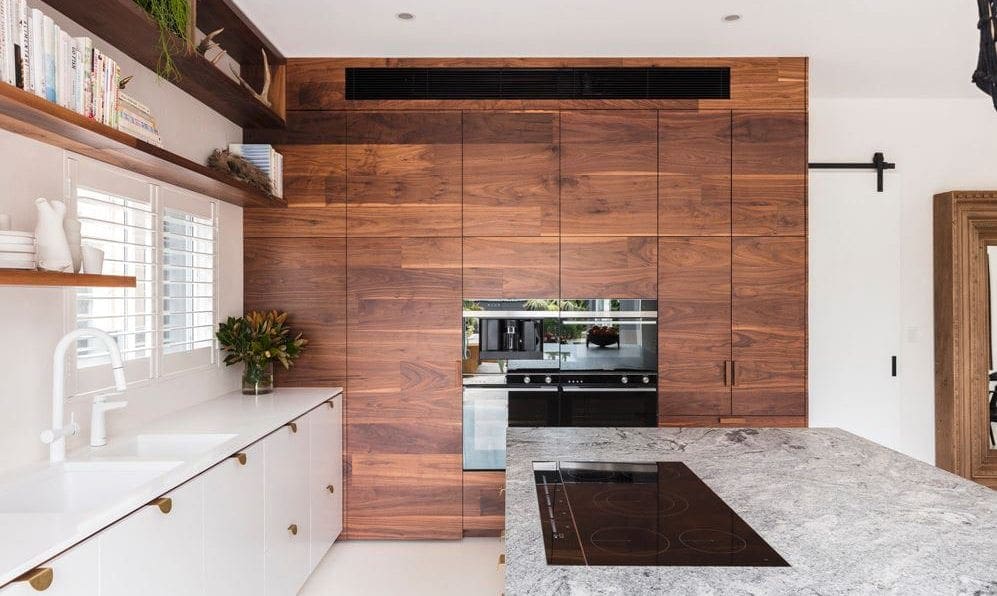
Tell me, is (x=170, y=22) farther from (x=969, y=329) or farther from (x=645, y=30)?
(x=969, y=329)

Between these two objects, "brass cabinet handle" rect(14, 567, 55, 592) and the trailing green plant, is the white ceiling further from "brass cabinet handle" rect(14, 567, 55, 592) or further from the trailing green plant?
"brass cabinet handle" rect(14, 567, 55, 592)

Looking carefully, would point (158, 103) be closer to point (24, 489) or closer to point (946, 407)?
point (24, 489)

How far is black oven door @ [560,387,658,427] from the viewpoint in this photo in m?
3.39

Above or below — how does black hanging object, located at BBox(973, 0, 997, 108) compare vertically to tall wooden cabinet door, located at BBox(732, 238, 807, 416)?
above

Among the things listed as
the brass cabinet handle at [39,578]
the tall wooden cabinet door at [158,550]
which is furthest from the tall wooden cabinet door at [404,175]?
the brass cabinet handle at [39,578]

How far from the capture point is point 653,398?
3395mm

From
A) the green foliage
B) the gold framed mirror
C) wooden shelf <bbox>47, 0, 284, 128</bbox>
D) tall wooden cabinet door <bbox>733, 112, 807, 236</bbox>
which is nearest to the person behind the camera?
wooden shelf <bbox>47, 0, 284, 128</bbox>

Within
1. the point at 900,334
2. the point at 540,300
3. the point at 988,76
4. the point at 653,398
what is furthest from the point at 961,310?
the point at 988,76

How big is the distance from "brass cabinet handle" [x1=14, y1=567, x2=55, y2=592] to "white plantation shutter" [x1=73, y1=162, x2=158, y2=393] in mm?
1040

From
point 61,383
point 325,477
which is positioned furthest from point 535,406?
point 61,383

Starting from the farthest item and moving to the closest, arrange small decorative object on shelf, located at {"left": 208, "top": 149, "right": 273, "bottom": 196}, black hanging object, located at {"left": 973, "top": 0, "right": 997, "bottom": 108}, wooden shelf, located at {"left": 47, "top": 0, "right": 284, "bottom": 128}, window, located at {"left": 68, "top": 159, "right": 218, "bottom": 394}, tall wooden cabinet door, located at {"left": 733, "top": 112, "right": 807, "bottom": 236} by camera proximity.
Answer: tall wooden cabinet door, located at {"left": 733, "top": 112, "right": 807, "bottom": 236} < small decorative object on shelf, located at {"left": 208, "top": 149, "right": 273, "bottom": 196} < window, located at {"left": 68, "top": 159, "right": 218, "bottom": 394} < wooden shelf, located at {"left": 47, "top": 0, "right": 284, "bottom": 128} < black hanging object, located at {"left": 973, "top": 0, "right": 997, "bottom": 108}

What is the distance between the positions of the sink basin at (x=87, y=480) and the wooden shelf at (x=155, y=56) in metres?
1.41

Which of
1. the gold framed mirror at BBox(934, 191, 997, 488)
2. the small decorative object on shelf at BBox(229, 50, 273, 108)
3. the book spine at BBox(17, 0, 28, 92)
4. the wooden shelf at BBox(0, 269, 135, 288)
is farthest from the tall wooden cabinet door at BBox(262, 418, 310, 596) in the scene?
the gold framed mirror at BBox(934, 191, 997, 488)

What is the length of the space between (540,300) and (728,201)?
1155 millimetres
